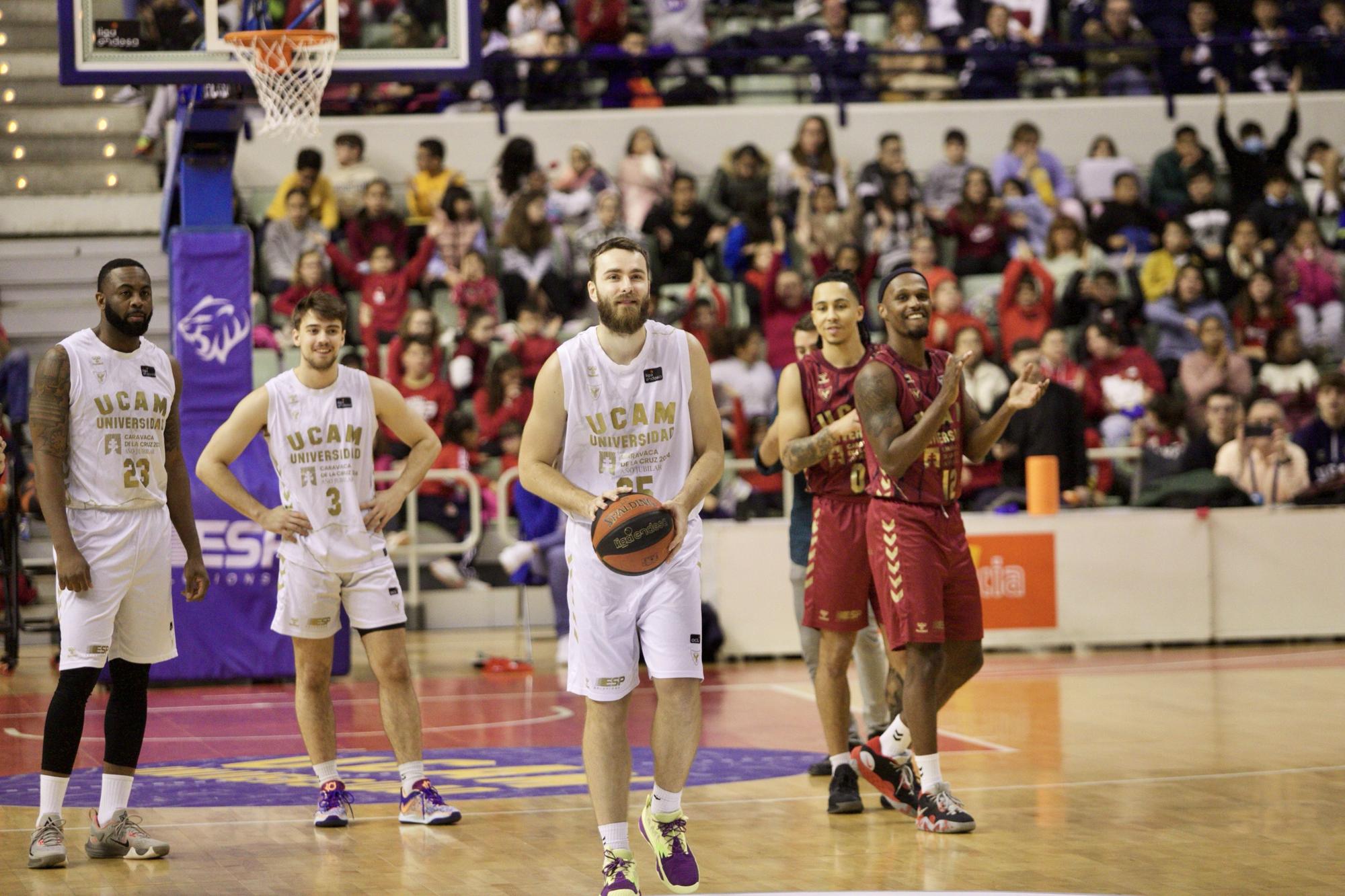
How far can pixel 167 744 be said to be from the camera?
29.8 feet

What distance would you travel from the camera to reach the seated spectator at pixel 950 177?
1803 centimetres

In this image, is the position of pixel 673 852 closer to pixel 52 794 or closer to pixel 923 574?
pixel 923 574

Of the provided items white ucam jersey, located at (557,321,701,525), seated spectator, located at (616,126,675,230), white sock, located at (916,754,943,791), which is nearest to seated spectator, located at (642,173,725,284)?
seated spectator, located at (616,126,675,230)

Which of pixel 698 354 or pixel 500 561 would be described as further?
pixel 500 561

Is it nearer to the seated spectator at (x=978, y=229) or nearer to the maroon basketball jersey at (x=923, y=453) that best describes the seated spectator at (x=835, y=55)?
the seated spectator at (x=978, y=229)

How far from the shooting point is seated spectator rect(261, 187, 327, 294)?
16.2m

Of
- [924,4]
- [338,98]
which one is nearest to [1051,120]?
[924,4]

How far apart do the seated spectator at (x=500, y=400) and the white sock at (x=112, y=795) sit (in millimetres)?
8499

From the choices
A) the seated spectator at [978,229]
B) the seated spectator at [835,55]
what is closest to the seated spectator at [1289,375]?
the seated spectator at [978,229]

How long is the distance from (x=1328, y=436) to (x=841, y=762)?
8.87m

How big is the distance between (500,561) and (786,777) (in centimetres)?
695

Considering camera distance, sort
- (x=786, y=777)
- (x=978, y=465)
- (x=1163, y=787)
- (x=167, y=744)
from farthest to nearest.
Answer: (x=978, y=465), (x=167, y=744), (x=786, y=777), (x=1163, y=787)

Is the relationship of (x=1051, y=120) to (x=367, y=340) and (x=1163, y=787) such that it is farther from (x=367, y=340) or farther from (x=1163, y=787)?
(x=1163, y=787)

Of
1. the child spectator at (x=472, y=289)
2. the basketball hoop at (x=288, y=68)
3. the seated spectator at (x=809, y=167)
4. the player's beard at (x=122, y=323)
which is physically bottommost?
the player's beard at (x=122, y=323)
